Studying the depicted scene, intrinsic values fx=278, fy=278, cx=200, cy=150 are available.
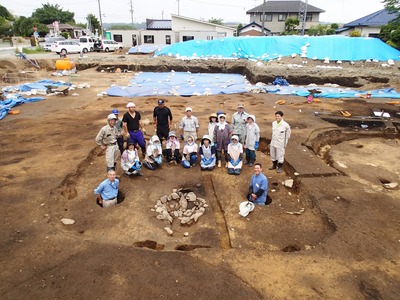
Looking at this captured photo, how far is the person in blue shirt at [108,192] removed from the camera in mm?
5562

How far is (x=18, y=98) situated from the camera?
13.2 m

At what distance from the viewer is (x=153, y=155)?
281 inches

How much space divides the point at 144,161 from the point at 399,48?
22.3 meters

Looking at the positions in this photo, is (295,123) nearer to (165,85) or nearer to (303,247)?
(303,247)

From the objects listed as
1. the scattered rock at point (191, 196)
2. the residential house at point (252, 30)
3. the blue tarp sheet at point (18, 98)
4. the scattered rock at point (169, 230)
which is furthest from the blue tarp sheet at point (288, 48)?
the residential house at point (252, 30)

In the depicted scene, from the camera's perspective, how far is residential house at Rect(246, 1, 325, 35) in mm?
45094

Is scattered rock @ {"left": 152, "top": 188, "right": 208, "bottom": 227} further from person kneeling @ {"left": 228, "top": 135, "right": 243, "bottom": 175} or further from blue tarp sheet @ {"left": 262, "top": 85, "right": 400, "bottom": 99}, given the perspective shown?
blue tarp sheet @ {"left": 262, "top": 85, "right": 400, "bottom": 99}

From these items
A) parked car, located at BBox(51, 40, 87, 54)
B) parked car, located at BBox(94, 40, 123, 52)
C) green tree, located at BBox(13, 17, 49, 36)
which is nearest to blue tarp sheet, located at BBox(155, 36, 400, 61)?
parked car, located at BBox(51, 40, 87, 54)

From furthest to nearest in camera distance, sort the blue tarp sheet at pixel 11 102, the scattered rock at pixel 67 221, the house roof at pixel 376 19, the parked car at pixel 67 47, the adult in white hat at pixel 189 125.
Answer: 1. the house roof at pixel 376 19
2. the parked car at pixel 67 47
3. the blue tarp sheet at pixel 11 102
4. the adult in white hat at pixel 189 125
5. the scattered rock at pixel 67 221

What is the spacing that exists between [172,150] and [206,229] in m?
2.90

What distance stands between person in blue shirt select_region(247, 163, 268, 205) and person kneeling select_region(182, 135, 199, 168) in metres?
2.02

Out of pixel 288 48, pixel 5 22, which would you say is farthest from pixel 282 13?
pixel 5 22

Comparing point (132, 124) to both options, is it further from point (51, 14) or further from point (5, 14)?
point (51, 14)

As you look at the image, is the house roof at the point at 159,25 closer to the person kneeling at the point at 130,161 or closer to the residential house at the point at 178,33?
the residential house at the point at 178,33
